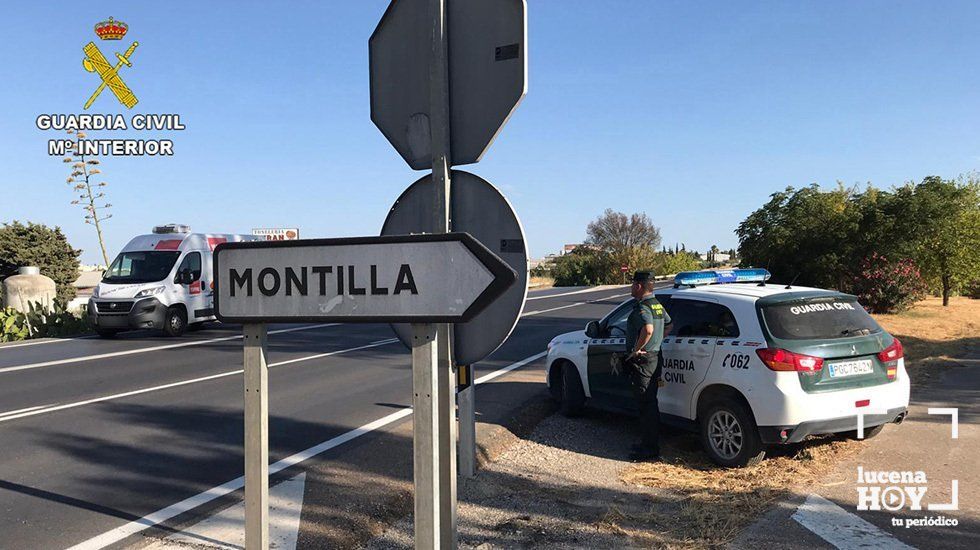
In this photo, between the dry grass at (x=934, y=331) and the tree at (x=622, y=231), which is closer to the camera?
the dry grass at (x=934, y=331)

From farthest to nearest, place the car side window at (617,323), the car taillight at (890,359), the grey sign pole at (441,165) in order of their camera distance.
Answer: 1. the car side window at (617,323)
2. the car taillight at (890,359)
3. the grey sign pole at (441,165)

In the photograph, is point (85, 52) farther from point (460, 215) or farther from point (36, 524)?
point (460, 215)

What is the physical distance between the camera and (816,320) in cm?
575

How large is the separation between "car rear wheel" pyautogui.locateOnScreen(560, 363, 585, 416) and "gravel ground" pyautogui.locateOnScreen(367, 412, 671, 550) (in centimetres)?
58

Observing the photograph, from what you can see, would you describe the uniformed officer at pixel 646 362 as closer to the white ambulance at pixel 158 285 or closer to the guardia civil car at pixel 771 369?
the guardia civil car at pixel 771 369

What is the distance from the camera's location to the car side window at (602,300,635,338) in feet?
23.7

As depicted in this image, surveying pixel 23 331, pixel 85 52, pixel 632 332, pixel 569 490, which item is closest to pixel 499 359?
pixel 632 332

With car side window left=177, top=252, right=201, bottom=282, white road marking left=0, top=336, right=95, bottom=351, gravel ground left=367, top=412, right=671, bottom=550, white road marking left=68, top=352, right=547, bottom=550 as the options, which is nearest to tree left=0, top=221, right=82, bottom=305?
white road marking left=0, top=336, right=95, bottom=351

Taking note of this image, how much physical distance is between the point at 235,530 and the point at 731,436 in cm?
388

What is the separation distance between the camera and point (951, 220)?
19.7 metres

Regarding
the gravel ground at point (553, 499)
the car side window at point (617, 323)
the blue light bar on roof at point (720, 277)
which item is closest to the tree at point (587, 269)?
the car side window at point (617, 323)

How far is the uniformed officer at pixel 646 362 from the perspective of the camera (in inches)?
239

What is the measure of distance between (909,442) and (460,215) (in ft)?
17.0

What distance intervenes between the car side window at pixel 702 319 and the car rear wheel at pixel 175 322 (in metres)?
13.5
